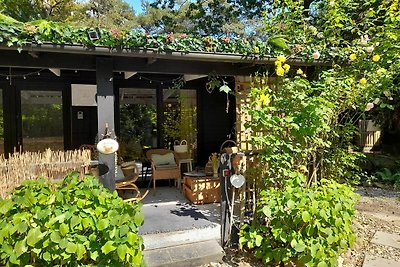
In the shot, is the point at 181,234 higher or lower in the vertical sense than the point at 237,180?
lower

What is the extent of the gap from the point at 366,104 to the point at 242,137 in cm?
174

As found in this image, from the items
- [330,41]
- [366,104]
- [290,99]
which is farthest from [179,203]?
[330,41]

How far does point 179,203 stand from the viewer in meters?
4.84

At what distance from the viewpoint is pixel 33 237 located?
2.02 m

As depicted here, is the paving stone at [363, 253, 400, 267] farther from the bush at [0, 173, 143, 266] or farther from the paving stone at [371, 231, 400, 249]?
the bush at [0, 173, 143, 266]

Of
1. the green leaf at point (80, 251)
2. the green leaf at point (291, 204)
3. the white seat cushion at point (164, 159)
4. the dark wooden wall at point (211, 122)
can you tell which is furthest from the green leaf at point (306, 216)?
the dark wooden wall at point (211, 122)

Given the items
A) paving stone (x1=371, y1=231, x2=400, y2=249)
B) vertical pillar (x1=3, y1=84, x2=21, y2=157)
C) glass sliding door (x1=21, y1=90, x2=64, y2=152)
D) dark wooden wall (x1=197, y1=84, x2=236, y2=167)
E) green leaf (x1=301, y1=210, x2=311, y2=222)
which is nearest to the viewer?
green leaf (x1=301, y1=210, x2=311, y2=222)

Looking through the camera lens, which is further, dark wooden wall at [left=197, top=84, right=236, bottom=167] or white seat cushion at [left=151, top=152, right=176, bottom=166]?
dark wooden wall at [left=197, top=84, right=236, bottom=167]

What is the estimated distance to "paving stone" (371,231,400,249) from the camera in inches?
153

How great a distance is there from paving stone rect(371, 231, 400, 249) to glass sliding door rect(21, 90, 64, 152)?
5.82 m

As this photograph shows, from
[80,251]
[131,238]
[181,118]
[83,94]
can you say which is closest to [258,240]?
[131,238]

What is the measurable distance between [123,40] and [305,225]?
279cm

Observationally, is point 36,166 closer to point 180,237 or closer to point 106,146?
point 106,146

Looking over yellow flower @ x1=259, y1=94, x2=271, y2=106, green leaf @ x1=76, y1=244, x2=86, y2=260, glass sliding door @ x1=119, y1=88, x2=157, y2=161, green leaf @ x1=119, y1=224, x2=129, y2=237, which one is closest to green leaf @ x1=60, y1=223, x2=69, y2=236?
green leaf @ x1=76, y1=244, x2=86, y2=260
